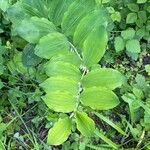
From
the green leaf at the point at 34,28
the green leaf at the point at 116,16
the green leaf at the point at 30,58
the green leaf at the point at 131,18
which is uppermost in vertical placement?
the green leaf at the point at 34,28

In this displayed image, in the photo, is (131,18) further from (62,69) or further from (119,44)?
(62,69)

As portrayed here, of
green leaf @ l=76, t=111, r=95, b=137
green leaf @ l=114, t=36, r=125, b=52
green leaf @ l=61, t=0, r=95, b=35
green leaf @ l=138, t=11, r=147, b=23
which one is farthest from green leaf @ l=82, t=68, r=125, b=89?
green leaf @ l=138, t=11, r=147, b=23

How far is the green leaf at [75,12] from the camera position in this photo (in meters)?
1.35

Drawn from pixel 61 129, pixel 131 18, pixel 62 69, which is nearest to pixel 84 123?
pixel 61 129

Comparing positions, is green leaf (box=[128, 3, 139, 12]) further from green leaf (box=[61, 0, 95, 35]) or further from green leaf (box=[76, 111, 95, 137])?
green leaf (box=[76, 111, 95, 137])

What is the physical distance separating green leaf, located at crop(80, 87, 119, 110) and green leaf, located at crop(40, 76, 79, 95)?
0.04 m

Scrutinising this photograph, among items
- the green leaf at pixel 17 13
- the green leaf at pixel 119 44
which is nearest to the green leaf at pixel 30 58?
the green leaf at pixel 17 13

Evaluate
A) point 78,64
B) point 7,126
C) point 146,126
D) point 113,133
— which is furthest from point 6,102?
point 78,64

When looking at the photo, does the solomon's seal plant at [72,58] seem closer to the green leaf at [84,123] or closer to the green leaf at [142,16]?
the green leaf at [84,123]

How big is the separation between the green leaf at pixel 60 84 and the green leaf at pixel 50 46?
0.13 m

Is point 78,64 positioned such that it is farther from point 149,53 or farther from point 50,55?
point 149,53

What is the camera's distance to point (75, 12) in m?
1.35

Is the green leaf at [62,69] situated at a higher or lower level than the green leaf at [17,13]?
lower

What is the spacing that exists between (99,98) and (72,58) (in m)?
0.17
